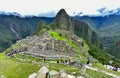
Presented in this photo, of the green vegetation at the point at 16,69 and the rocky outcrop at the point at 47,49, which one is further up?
the rocky outcrop at the point at 47,49

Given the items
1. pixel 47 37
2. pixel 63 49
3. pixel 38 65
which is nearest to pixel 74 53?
pixel 63 49

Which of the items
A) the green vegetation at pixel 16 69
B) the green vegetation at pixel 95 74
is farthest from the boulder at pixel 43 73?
the green vegetation at pixel 95 74

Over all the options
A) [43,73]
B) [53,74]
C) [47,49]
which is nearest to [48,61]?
[47,49]

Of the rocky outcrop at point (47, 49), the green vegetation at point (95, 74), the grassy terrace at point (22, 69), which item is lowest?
the green vegetation at point (95, 74)

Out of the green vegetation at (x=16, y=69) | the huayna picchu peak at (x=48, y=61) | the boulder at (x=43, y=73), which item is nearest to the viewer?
the boulder at (x=43, y=73)

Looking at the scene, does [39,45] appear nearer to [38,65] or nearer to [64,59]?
[64,59]

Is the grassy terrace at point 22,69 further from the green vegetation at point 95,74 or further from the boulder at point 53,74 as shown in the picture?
the boulder at point 53,74

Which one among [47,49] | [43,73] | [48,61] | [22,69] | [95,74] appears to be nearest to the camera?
[43,73]

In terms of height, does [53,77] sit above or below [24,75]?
above

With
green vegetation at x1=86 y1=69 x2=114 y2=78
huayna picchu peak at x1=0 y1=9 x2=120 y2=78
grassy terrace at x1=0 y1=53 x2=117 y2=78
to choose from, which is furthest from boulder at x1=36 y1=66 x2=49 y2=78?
green vegetation at x1=86 y1=69 x2=114 y2=78

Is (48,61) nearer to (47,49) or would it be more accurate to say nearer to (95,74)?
(47,49)

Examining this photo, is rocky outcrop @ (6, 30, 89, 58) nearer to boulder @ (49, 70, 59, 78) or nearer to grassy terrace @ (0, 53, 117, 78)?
grassy terrace @ (0, 53, 117, 78)
